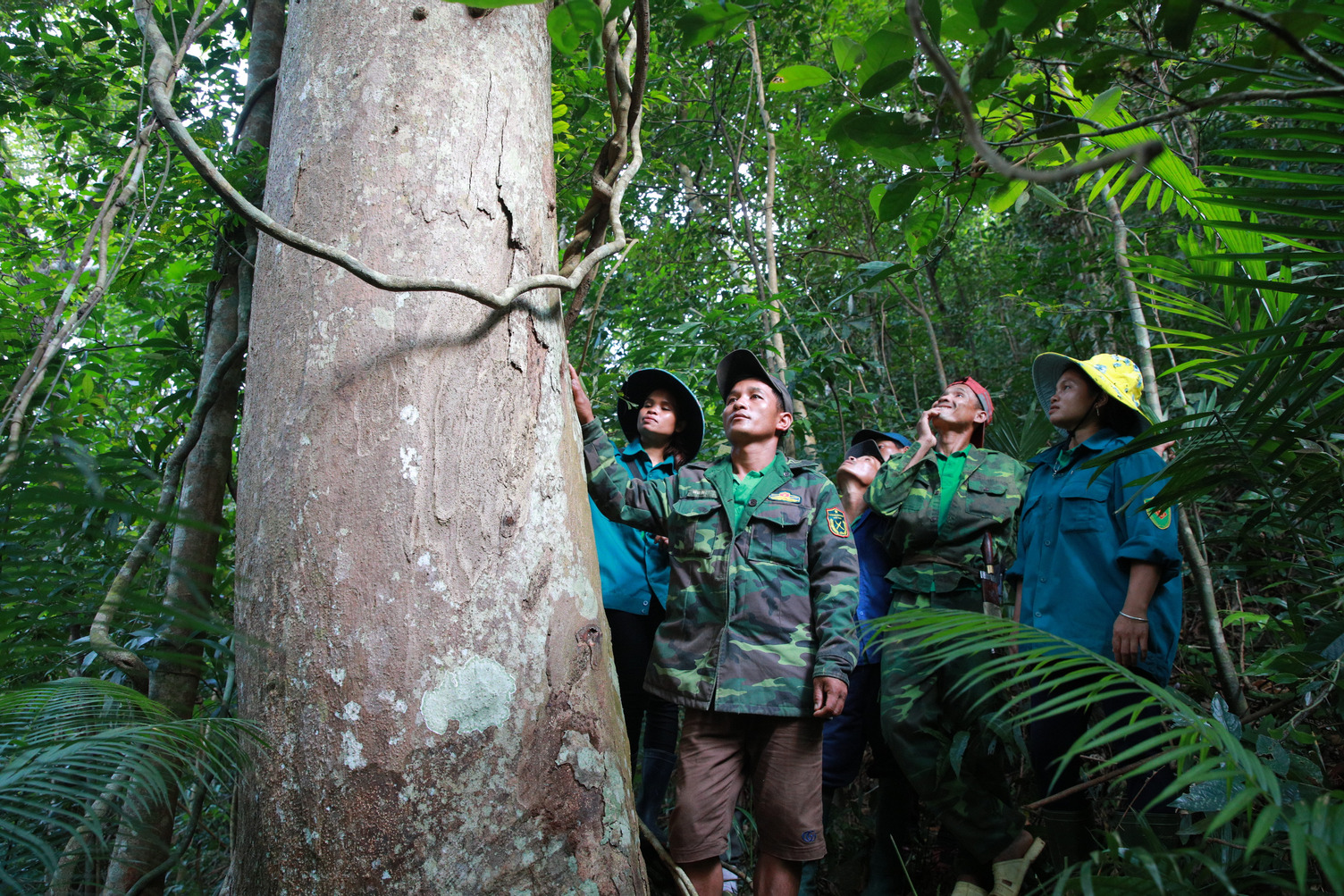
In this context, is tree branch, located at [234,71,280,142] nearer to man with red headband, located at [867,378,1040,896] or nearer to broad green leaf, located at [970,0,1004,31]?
broad green leaf, located at [970,0,1004,31]

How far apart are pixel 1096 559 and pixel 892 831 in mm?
1294

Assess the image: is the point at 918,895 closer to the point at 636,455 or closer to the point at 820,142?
the point at 636,455

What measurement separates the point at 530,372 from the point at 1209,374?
79.3 inches

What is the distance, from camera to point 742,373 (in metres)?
3.35

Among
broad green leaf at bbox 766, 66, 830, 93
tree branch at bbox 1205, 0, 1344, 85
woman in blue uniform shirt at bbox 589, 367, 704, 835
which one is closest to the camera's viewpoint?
tree branch at bbox 1205, 0, 1344, 85

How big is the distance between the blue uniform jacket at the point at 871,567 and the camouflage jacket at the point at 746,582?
1.85 ft

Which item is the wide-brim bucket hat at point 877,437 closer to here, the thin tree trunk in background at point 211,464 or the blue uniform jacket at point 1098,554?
the blue uniform jacket at point 1098,554

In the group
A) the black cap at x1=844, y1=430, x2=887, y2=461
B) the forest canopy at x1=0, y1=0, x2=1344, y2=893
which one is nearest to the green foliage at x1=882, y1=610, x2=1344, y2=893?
the forest canopy at x1=0, y1=0, x2=1344, y2=893

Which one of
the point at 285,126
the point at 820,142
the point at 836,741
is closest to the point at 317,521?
the point at 285,126

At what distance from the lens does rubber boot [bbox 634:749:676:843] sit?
3080mm

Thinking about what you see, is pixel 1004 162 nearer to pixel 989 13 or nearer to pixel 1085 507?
pixel 989 13

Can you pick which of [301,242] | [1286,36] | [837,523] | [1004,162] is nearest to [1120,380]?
[837,523]

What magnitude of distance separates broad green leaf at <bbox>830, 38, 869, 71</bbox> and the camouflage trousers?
1.99 m

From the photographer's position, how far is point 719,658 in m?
2.64
